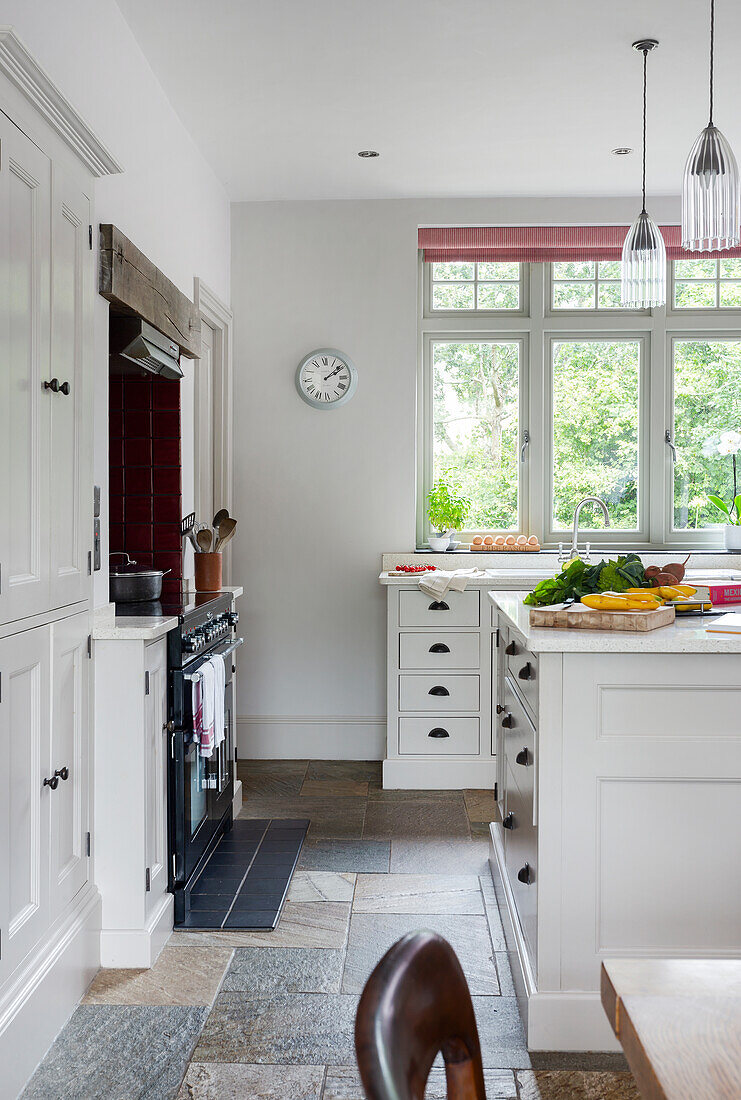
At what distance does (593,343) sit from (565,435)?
0.53m

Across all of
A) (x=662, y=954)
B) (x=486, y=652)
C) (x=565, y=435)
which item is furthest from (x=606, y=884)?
(x=565, y=435)

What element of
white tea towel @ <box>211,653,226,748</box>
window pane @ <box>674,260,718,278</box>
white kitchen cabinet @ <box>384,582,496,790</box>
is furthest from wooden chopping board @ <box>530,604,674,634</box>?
window pane @ <box>674,260,718,278</box>

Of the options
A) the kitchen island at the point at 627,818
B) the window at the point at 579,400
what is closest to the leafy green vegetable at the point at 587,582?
the kitchen island at the point at 627,818

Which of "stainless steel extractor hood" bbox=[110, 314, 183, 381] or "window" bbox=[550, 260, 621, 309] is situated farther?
"window" bbox=[550, 260, 621, 309]

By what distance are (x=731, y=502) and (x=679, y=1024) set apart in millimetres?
4600

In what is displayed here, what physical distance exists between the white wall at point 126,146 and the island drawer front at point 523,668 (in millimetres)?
1275

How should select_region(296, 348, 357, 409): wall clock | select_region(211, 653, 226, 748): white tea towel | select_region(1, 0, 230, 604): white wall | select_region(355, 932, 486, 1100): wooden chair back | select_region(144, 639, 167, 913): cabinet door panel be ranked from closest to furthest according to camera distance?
select_region(355, 932, 486, 1100): wooden chair back < select_region(1, 0, 230, 604): white wall < select_region(144, 639, 167, 913): cabinet door panel < select_region(211, 653, 226, 748): white tea towel < select_region(296, 348, 357, 409): wall clock

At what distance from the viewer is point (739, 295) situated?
16.5 feet

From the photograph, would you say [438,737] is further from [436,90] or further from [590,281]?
[436,90]

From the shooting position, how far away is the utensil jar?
3.59 m

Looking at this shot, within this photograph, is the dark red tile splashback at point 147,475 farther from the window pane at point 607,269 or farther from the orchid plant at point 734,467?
the orchid plant at point 734,467

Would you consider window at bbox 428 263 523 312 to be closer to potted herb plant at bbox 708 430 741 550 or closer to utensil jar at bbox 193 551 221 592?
potted herb plant at bbox 708 430 741 550

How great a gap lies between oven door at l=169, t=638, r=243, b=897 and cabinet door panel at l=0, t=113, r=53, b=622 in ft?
2.65

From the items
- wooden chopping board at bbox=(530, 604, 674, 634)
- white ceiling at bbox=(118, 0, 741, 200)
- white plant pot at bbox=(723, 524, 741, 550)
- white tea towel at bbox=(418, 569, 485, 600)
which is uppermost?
white ceiling at bbox=(118, 0, 741, 200)
